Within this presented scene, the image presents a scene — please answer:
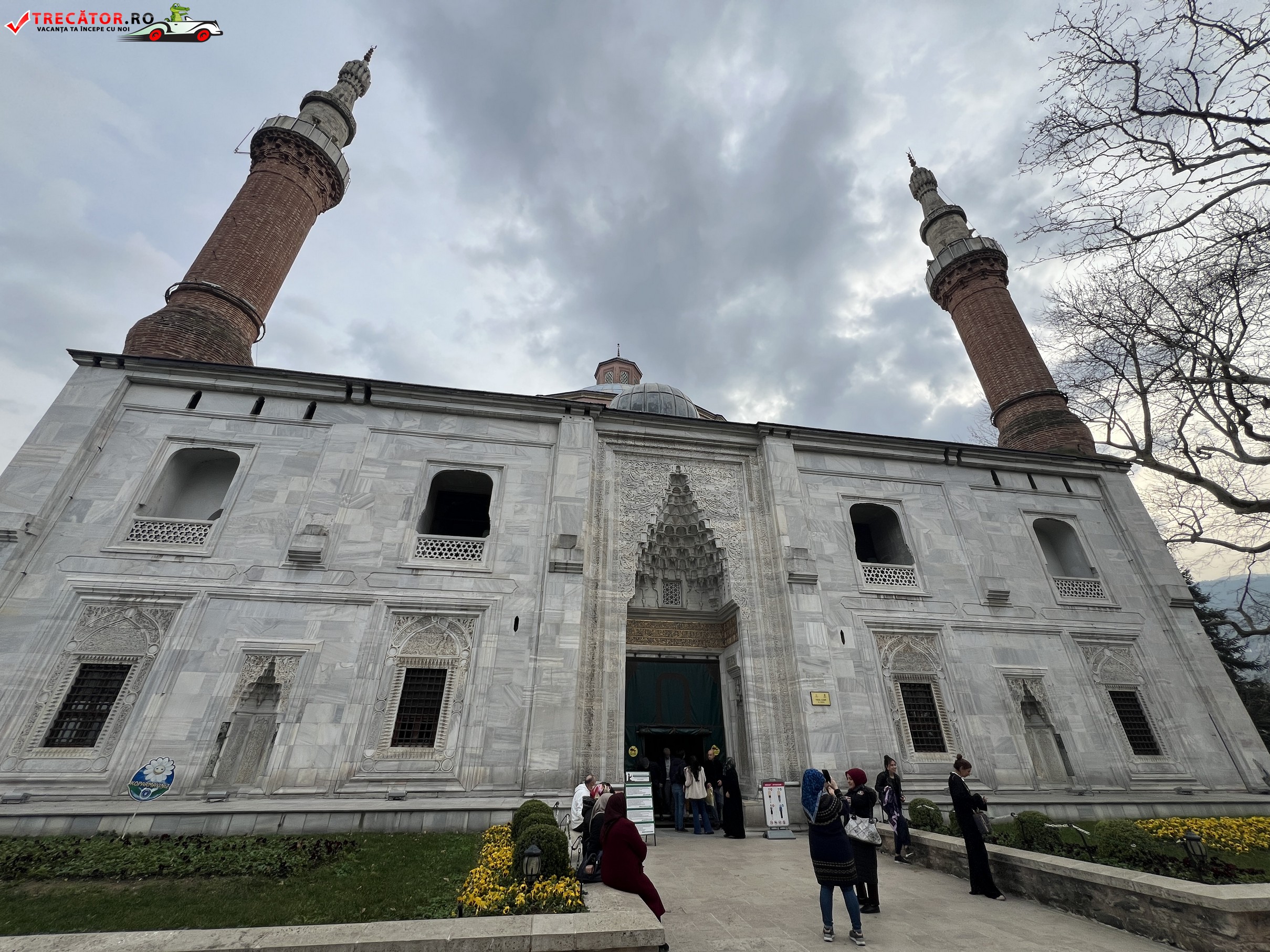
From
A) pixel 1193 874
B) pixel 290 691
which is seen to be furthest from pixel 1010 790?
pixel 290 691

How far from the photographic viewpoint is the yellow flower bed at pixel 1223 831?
27.8 ft

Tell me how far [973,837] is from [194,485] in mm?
14992

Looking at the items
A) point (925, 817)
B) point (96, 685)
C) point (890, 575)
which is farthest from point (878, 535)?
point (96, 685)

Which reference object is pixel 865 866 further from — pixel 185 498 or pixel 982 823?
pixel 185 498

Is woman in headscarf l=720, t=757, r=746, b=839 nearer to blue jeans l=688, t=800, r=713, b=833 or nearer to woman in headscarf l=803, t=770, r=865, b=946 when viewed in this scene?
blue jeans l=688, t=800, r=713, b=833

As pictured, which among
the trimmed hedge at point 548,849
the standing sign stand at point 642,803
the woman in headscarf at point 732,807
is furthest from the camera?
the woman in headscarf at point 732,807

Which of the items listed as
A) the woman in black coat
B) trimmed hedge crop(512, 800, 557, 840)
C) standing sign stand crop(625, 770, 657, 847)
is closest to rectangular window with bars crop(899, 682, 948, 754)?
the woman in black coat

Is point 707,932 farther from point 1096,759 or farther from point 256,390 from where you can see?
point 256,390

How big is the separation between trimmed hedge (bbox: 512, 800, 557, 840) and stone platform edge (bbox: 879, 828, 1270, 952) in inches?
199

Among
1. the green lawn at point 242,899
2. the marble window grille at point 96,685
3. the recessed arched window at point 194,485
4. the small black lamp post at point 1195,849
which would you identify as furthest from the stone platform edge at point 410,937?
the recessed arched window at point 194,485

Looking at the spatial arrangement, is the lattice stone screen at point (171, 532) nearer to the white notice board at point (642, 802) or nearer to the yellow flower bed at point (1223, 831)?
the white notice board at point (642, 802)

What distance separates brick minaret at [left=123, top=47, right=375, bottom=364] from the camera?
14.7 m

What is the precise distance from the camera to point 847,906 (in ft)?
15.5

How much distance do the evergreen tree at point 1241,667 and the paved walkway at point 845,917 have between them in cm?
2015
